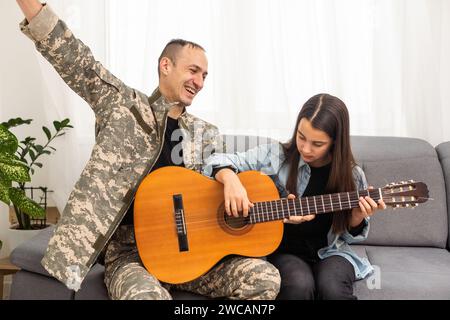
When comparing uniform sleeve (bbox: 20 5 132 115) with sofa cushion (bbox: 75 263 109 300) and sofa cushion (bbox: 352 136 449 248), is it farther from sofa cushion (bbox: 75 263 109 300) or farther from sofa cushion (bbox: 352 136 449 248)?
sofa cushion (bbox: 352 136 449 248)

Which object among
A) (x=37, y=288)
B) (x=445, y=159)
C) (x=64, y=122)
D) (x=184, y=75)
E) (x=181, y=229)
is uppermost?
(x=184, y=75)

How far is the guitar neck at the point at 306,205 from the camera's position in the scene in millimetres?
1689

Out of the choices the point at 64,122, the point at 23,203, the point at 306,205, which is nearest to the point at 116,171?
the point at 23,203

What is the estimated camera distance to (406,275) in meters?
1.84

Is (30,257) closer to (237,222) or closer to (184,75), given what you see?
(237,222)

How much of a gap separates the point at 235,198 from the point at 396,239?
893mm

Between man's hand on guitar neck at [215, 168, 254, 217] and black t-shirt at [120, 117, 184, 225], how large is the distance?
0.79 ft

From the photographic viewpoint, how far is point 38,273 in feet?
6.09

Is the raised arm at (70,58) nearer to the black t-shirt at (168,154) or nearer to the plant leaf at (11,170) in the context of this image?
the black t-shirt at (168,154)

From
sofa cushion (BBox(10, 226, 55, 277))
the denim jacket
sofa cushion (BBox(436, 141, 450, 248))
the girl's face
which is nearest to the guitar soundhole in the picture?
the denim jacket

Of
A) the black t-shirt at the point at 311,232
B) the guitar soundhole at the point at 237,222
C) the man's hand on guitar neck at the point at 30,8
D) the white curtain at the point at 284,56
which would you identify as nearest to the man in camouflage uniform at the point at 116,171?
the man's hand on guitar neck at the point at 30,8

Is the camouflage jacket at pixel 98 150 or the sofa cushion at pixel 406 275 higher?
the camouflage jacket at pixel 98 150

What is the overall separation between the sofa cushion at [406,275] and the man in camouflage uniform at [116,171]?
1.18 ft

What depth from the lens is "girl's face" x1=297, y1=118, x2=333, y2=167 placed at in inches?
71.2
